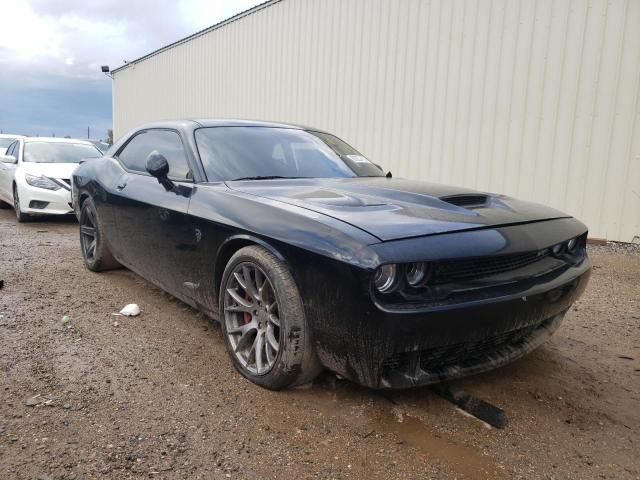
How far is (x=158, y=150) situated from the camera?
397cm

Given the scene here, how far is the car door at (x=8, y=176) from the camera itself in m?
8.66

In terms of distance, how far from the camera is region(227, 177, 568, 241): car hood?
2.32 meters

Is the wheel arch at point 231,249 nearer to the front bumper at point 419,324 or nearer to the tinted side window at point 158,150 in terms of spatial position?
the front bumper at point 419,324

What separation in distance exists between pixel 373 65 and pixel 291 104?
242 centimetres

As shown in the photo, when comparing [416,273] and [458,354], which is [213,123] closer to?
[416,273]

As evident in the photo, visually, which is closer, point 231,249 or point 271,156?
point 231,249

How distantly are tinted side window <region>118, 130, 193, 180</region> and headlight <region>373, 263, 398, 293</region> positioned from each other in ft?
5.68

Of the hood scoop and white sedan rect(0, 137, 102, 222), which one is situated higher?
the hood scoop

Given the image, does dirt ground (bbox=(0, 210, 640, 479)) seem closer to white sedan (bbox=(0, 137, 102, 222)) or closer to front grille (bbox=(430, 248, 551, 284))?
front grille (bbox=(430, 248, 551, 284))

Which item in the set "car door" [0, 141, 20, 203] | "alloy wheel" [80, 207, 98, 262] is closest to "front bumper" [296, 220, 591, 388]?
"alloy wheel" [80, 207, 98, 262]

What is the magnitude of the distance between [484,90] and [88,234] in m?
5.53

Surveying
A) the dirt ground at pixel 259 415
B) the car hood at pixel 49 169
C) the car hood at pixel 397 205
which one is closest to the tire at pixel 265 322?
the dirt ground at pixel 259 415

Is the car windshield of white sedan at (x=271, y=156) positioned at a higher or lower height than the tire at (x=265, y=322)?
higher

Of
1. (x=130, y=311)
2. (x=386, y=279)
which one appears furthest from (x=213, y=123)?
(x=386, y=279)
